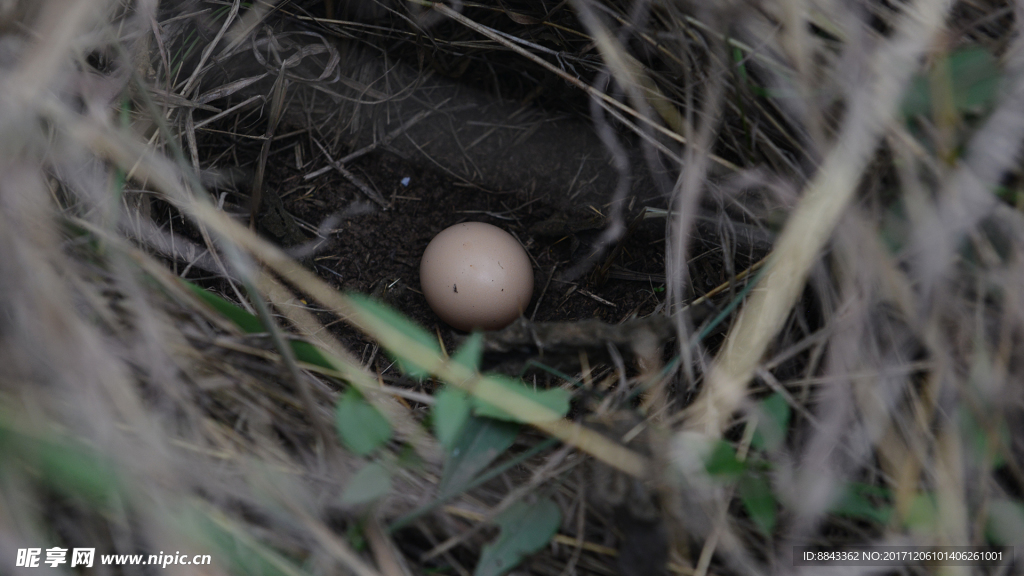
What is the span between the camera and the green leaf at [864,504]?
99cm

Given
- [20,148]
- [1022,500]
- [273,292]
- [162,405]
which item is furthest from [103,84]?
[1022,500]

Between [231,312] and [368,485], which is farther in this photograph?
[231,312]

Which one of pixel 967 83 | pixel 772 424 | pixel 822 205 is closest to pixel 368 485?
pixel 772 424

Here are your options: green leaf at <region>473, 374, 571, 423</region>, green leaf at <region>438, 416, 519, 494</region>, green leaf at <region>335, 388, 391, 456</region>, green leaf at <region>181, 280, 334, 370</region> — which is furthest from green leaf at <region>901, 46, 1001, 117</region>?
green leaf at <region>181, 280, 334, 370</region>

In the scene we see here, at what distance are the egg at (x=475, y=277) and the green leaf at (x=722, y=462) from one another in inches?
34.6

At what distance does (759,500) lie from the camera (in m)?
0.99

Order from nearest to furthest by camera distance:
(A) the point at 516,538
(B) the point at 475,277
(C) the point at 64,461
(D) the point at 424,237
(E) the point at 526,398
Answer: (C) the point at 64,461
(A) the point at 516,538
(E) the point at 526,398
(B) the point at 475,277
(D) the point at 424,237

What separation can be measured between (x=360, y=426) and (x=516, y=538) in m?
0.30

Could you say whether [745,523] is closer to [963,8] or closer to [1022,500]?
[1022,500]

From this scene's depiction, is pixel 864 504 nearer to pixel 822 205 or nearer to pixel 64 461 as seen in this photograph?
pixel 822 205

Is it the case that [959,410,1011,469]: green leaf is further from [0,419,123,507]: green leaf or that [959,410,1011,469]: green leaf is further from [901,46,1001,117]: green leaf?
[0,419,123,507]: green leaf

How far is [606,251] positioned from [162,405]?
1.27m

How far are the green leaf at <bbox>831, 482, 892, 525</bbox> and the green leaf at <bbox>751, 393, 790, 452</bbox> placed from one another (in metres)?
0.12

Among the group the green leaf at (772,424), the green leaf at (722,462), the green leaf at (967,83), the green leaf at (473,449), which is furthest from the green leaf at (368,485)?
the green leaf at (967,83)
